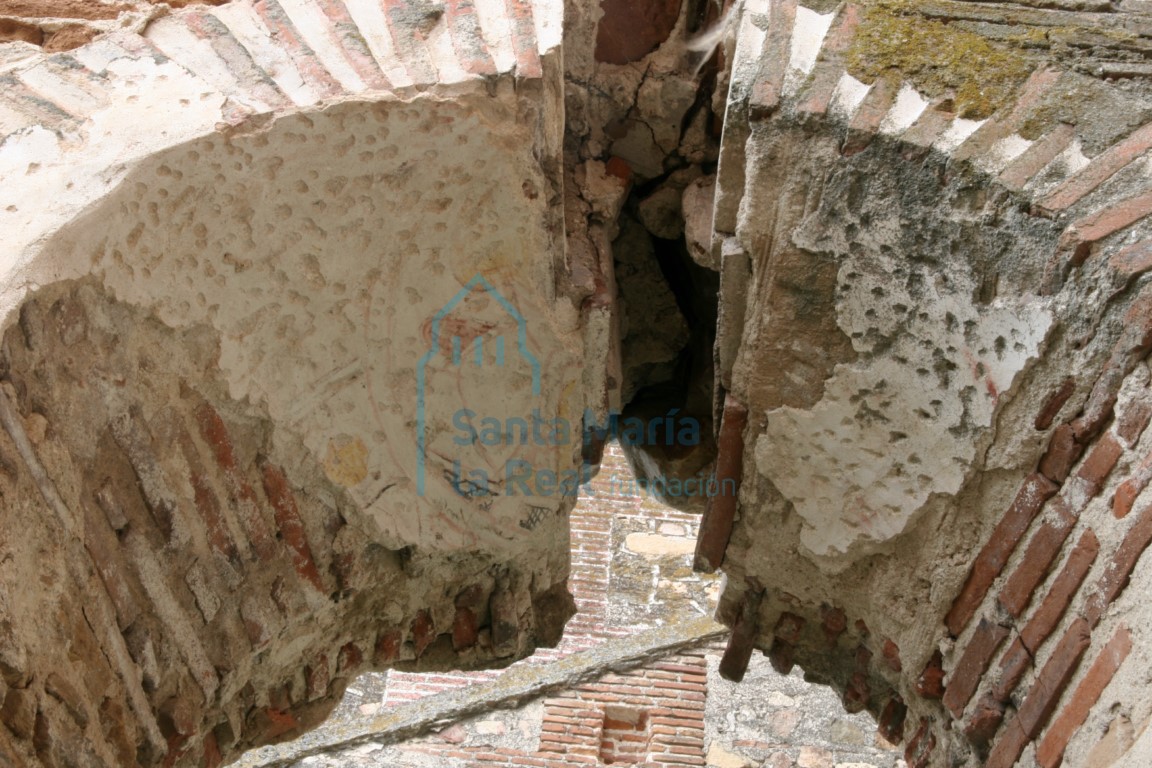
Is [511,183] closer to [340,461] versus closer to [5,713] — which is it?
[340,461]

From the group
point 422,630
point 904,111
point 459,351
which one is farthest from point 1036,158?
point 422,630

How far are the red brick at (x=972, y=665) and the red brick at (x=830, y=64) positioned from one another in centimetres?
101

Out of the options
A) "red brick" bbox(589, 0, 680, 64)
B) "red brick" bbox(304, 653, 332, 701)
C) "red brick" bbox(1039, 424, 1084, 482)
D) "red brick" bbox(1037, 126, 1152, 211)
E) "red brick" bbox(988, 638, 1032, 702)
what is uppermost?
"red brick" bbox(589, 0, 680, 64)

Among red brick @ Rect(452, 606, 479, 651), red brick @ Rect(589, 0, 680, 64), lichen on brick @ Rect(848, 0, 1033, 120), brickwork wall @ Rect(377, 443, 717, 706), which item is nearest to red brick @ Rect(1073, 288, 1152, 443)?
lichen on brick @ Rect(848, 0, 1033, 120)

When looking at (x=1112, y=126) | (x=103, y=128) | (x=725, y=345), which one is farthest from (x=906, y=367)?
(x=103, y=128)

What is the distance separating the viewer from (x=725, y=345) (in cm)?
257

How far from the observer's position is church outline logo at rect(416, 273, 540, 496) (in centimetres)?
252

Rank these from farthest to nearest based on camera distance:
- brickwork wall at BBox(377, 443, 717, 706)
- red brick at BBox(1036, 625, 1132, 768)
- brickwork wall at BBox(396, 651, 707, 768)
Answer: brickwork wall at BBox(377, 443, 717, 706) → brickwork wall at BBox(396, 651, 707, 768) → red brick at BBox(1036, 625, 1132, 768)

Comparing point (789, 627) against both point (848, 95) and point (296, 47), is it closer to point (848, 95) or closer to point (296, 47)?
point (848, 95)

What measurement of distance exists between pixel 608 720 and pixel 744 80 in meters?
2.64

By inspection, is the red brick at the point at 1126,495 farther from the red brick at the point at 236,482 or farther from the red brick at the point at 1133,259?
the red brick at the point at 236,482

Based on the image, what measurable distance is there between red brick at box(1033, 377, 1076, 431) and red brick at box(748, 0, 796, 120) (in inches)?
28.1

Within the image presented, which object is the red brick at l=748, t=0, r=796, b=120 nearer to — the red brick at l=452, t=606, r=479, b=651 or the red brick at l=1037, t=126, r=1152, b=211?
the red brick at l=1037, t=126, r=1152, b=211

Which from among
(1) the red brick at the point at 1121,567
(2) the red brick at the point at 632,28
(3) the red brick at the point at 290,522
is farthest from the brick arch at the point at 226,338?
(1) the red brick at the point at 1121,567
